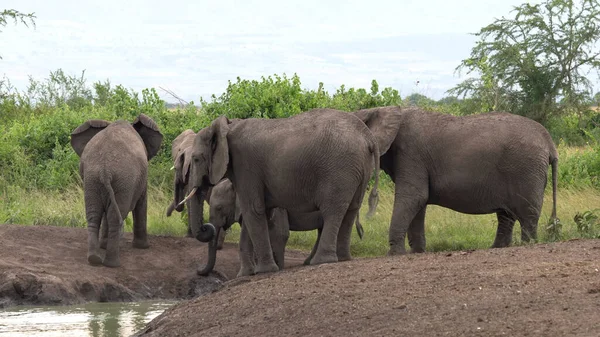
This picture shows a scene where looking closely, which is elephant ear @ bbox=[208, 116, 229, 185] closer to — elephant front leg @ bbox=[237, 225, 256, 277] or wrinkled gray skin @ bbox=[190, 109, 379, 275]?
wrinkled gray skin @ bbox=[190, 109, 379, 275]

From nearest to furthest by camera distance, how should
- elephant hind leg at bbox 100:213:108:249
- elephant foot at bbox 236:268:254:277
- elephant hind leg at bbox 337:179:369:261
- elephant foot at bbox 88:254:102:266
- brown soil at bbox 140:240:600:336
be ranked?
brown soil at bbox 140:240:600:336
elephant hind leg at bbox 337:179:369:261
elephant foot at bbox 236:268:254:277
elephant foot at bbox 88:254:102:266
elephant hind leg at bbox 100:213:108:249

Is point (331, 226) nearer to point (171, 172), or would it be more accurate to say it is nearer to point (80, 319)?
point (80, 319)

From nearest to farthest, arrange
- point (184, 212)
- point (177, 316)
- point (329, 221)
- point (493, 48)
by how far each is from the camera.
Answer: point (177, 316)
point (329, 221)
point (184, 212)
point (493, 48)

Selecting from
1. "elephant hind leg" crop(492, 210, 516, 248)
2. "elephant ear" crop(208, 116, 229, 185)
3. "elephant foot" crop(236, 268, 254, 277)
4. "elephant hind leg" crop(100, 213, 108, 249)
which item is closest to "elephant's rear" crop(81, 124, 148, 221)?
"elephant hind leg" crop(100, 213, 108, 249)

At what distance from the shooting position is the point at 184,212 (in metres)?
15.4

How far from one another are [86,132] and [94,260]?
2.33 m

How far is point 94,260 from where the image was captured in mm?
12820

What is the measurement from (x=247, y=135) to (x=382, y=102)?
28.4ft

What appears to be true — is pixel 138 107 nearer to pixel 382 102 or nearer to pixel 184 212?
pixel 382 102

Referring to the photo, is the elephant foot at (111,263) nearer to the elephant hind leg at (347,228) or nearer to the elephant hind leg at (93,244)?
the elephant hind leg at (93,244)

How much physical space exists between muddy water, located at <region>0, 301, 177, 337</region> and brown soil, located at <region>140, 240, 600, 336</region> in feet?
3.80

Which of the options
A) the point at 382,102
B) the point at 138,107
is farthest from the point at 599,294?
the point at 138,107

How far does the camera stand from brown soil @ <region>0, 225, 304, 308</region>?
11.9 metres

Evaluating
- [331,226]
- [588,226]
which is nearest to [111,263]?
[331,226]
